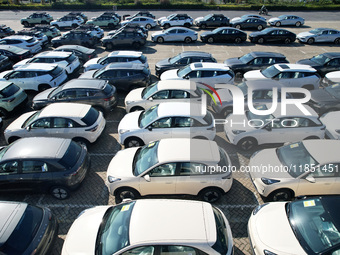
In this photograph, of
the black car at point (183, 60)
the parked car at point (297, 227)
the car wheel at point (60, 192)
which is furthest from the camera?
the black car at point (183, 60)

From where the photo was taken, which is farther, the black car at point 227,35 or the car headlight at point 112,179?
the black car at point 227,35

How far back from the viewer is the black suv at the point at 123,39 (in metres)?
21.4

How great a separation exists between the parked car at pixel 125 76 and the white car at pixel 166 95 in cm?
225

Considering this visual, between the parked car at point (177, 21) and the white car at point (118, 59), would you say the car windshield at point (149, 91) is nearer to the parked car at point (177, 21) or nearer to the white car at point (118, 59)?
the white car at point (118, 59)

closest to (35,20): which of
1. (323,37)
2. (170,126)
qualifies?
(170,126)

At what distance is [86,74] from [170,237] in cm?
1147

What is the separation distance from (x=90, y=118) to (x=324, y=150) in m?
7.73

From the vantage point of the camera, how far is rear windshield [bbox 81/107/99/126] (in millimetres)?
9820

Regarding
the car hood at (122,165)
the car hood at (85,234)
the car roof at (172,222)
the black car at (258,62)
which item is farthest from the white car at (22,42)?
the car roof at (172,222)

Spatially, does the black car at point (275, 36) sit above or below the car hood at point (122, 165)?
above

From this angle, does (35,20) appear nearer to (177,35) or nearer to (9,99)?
(177,35)

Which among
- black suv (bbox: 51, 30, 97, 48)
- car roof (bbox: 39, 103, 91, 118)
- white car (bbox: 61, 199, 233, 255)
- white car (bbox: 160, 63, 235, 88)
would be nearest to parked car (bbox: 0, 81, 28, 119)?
car roof (bbox: 39, 103, 91, 118)

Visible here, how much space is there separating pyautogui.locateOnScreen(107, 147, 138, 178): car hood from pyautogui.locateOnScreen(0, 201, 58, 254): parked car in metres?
1.96

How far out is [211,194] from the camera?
303 inches
